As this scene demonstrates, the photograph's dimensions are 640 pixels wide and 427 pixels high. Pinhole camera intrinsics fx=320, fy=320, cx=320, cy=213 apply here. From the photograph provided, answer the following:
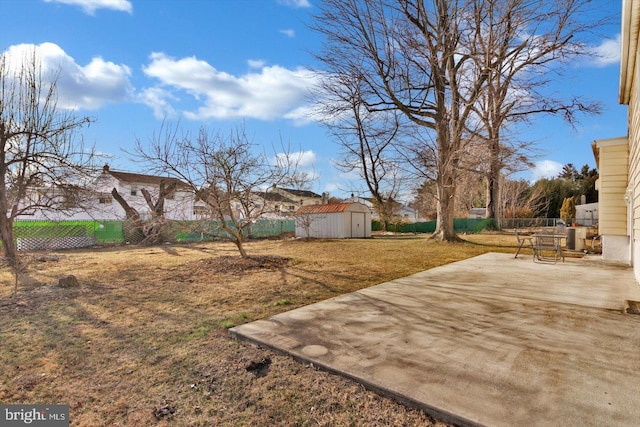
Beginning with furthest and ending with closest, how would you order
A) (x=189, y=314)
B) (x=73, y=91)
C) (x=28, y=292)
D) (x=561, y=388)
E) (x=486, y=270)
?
(x=73, y=91)
(x=486, y=270)
(x=28, y=292)
(x=189, y=314)
(x=561, y=388)

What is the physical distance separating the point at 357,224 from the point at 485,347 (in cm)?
1727

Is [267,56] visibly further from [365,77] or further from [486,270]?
[486,270]

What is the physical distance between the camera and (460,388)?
2047 millimetres

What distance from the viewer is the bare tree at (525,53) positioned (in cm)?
1109

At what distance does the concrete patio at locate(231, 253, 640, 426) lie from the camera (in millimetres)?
1868

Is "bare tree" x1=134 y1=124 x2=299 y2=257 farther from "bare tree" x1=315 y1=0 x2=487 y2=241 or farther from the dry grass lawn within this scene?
"bare tree" x1=315 y1=0 x2=487 y2=241

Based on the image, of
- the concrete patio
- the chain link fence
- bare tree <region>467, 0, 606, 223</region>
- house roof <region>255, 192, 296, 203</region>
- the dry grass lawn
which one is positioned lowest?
the dry grass lawn

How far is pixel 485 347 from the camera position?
2701 millimetres

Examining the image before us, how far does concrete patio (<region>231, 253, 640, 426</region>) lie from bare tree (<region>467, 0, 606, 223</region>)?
963 cm

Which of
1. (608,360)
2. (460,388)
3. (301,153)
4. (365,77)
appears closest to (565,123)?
(365,77)

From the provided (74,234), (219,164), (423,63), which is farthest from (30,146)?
(423,63)

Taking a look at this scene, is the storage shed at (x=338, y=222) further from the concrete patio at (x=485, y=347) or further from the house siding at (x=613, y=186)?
the concrete patio at (x=485, y=347)

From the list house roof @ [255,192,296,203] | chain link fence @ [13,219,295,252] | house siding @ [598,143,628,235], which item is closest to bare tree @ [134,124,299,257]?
house roof @ [255,192,296,203]

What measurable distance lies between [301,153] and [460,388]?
6489 mm
